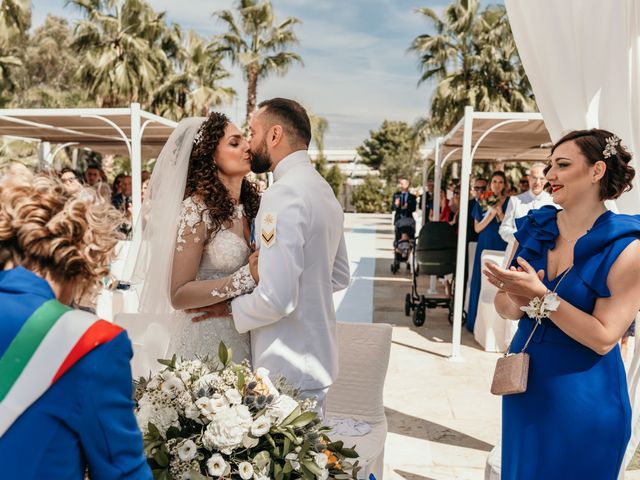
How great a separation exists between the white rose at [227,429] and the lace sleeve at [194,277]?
0.92 meters

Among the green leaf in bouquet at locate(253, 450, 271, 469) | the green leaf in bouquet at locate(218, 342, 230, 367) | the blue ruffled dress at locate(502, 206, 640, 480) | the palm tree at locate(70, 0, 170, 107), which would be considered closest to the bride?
the green leaf in bouquet at locate(218, 342, 230, 367)

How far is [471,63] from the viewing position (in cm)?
2431

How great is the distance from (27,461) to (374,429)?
2.65 meters

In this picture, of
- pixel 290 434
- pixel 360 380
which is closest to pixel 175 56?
pixel 360 380

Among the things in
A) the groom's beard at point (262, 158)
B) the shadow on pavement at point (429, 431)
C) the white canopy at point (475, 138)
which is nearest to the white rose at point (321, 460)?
the groom's beard at point (262, 158)

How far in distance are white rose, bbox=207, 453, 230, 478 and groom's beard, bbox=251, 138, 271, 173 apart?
124 centimetres

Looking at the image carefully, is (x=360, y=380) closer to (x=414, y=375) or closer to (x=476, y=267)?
(x=414, y=375)

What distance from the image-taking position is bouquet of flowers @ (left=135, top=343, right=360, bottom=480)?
1703mm

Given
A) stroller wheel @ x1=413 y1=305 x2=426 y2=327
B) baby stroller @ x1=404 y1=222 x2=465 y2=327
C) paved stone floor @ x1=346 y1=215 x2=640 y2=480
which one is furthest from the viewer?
stroller wheel @ x1=413 y1=305 x2=426 y2=327

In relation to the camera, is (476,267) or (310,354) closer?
(310,354)

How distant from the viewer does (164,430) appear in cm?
178

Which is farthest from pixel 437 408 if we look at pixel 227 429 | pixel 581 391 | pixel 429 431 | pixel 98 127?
pixel 98 127

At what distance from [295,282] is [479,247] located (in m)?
6.46

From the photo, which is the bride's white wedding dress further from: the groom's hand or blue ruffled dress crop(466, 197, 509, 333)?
blue ruffled dress crop(466, 197, 509, 333)
